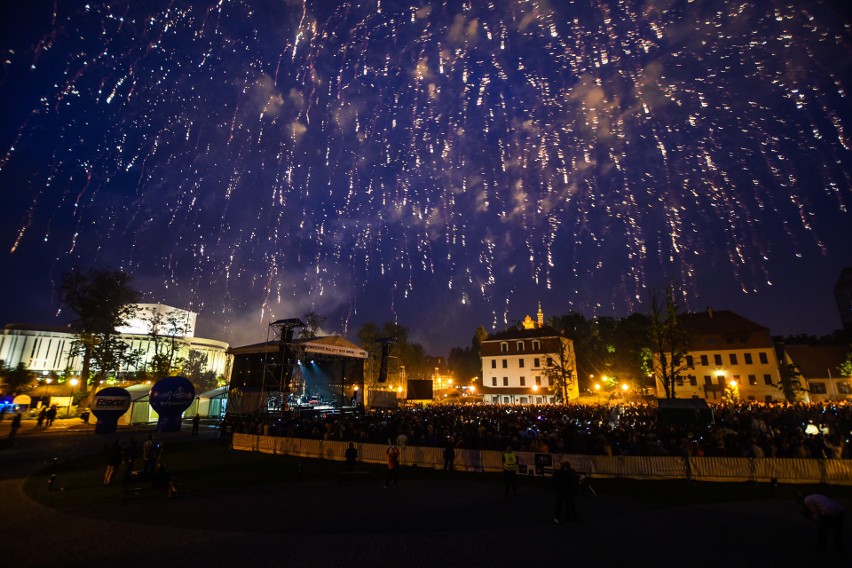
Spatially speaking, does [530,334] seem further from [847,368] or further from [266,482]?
[266,482]

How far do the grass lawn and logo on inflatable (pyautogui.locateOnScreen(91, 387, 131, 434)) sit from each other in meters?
9.94

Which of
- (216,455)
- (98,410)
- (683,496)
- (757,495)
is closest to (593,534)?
(683,496)

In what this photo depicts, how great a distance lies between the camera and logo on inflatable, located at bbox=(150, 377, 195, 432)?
2702cm

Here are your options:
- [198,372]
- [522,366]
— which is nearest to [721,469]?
[522,366]

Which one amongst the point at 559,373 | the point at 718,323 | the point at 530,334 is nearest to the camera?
the point at 718,323

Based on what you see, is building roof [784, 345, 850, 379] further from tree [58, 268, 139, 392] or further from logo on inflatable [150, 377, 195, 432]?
tree [58, 268, 139, 392]

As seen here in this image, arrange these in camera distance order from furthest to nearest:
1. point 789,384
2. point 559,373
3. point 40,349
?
point 40,349 → point 559,373 → point 789,384

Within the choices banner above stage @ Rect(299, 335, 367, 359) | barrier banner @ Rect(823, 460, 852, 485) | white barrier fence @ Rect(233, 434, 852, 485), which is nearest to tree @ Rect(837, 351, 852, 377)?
barrier banner @ Rect(823, 460, 852, 485)

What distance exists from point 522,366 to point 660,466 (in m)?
49.2

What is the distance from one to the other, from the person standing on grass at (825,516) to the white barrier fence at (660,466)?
5397mm

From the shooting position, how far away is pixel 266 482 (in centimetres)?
1445

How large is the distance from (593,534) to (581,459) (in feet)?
19.9

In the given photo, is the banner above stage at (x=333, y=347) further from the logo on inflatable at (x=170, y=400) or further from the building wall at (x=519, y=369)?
the building wall at (x=519, y=369)

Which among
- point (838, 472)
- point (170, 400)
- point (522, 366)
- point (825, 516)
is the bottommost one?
point (838, 472)
